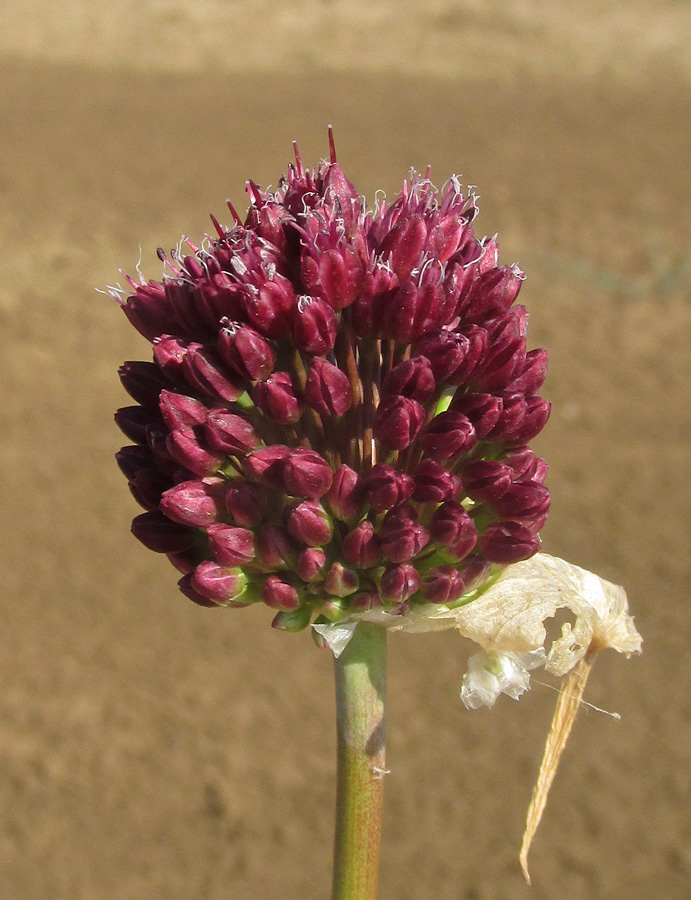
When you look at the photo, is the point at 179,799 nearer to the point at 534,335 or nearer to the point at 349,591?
the point at 349,591

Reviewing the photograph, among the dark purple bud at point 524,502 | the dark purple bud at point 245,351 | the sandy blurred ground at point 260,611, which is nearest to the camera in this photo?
the dark purple bud at point 245,351

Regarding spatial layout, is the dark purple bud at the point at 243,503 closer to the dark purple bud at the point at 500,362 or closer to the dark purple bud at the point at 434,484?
the dark purple bud at the point at 434,484

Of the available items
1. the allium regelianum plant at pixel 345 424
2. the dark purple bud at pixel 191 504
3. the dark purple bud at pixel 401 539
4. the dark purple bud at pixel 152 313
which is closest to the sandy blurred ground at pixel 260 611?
the dark purple bud at pixel 152 313

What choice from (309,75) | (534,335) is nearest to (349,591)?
(534,335)

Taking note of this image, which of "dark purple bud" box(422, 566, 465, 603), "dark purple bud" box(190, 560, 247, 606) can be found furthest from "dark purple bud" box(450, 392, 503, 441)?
"dark purple bud" box(190, 560, 247, 606)

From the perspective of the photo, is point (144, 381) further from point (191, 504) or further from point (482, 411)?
point (482, 411)

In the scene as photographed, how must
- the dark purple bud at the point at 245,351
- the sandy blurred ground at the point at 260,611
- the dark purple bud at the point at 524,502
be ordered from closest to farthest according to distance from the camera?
1. the dark purple bud at the point at 245,351
2. the dark purple bud at the point at 524,502
3. the sandy blurred ground at the point at 260,611

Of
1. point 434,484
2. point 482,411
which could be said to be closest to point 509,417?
point 482,411
